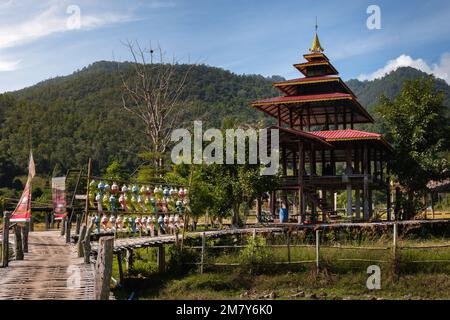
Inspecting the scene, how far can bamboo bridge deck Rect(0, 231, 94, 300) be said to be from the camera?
972cm

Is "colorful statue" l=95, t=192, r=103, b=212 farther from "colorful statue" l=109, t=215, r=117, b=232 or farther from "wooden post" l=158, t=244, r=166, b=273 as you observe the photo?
"wooden post" l=158, t=244, r=166, b=273

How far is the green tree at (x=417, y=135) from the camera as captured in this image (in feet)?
90.3

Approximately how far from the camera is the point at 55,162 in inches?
2667

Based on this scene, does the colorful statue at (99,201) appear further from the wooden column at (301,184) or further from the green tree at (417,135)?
the green tree at (417,135)

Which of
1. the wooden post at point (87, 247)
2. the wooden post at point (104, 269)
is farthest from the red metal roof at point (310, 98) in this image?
the wooden post at point (104, 269)

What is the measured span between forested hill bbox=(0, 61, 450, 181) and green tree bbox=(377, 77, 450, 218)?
906 inches

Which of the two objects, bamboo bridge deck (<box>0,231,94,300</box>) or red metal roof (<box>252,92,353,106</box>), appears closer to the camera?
bamboo bridge deck (<box>0,231,94,300</box>)

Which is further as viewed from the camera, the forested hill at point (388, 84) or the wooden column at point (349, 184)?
the forested hill at point (388, 84)

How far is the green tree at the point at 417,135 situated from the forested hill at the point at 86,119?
23012 mm

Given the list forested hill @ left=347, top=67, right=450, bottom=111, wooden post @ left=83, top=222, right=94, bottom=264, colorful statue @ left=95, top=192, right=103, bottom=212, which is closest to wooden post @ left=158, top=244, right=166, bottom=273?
colorful statue @ left=95, top=192, right=103, bottom=212

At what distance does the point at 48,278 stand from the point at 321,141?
16395mm

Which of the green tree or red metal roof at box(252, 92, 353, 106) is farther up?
red metal roof at box(252, 92, 353, 106)

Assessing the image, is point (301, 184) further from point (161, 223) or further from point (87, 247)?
point (87, 247)

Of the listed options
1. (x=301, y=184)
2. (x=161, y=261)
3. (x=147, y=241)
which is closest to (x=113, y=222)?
(x=147, y=241)
